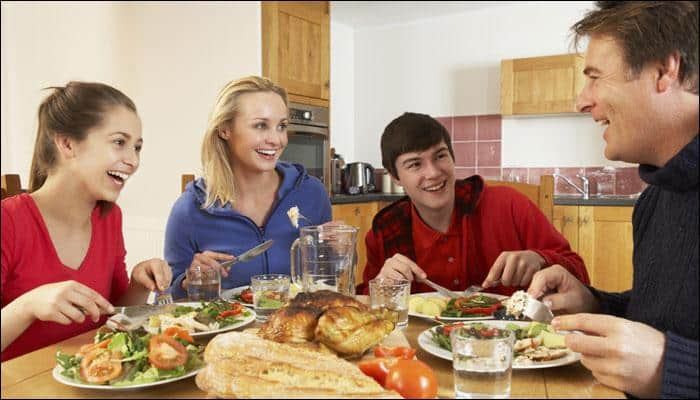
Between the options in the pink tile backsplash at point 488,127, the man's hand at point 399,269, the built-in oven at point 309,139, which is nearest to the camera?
the man's hand at point 399,269

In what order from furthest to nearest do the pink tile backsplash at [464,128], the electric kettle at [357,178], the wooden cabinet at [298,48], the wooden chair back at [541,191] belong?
1. the pink tile backsplash at [464,128]
2. the electric kettle at [357,178]
3. the wooden cabinet at [298,48]
4. the wooden chair back at [541,191]

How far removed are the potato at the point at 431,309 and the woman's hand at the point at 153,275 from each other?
668mm

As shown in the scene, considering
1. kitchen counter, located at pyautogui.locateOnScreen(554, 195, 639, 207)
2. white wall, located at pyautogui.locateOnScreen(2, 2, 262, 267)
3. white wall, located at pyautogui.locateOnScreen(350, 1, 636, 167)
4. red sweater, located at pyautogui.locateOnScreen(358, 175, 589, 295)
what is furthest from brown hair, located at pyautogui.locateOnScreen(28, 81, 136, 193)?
white wall, located at pyautogui.locateOnScreen(350, 1, 636, 167)

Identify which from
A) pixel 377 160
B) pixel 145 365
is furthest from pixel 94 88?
pixel 377 160

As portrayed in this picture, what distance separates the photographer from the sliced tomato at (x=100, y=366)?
0.97 metres

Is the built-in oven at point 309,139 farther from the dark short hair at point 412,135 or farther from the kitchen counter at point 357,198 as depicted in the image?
the dark short hair at point 412,135

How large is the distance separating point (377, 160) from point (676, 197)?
16.9 ft

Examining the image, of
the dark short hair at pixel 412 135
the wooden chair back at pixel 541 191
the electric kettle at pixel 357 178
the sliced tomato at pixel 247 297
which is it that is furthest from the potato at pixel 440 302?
the electric kettle at pixel 357 178

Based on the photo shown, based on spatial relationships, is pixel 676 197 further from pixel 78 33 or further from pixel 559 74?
pixel 78 33

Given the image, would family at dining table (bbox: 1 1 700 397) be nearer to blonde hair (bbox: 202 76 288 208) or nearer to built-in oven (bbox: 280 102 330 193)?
blonde hair (bbox: 202 76 288 208)

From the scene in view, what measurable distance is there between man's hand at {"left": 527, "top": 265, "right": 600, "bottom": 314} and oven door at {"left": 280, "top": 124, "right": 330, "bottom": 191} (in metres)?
Answer: 2.94

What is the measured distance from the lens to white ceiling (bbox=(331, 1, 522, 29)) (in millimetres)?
5453

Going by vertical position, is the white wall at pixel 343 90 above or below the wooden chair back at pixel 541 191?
above

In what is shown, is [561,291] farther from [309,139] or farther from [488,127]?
[488,127]
